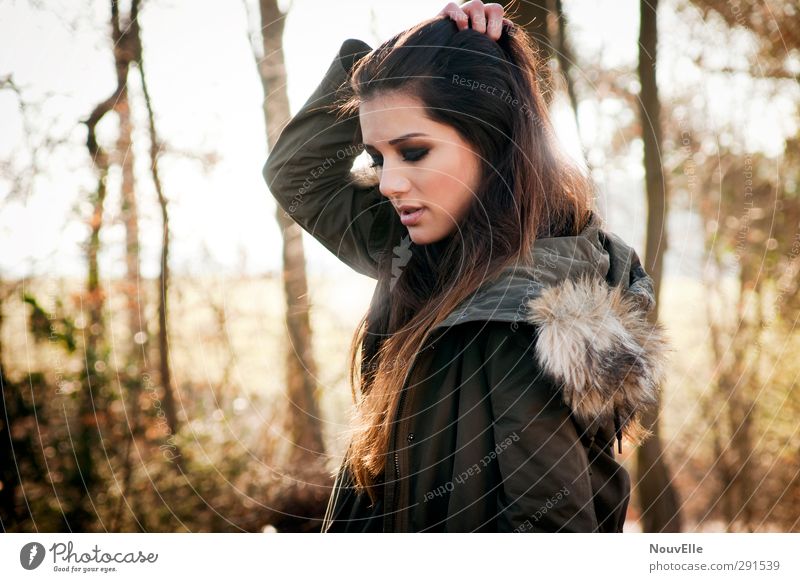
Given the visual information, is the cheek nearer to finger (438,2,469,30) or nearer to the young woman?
the young woman

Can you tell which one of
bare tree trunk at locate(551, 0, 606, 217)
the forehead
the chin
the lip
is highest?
bare tree trunk at locate(551, 0, 606, 217)

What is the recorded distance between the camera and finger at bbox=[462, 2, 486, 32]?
138 centimetres

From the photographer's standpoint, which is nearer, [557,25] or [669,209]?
[557,25]

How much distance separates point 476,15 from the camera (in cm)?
139

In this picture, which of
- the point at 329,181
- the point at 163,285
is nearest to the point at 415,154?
the point at 329,181

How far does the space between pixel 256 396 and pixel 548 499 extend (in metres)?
2.34

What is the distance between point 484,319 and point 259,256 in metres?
1.93

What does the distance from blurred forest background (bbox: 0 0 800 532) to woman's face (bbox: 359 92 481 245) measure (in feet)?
1.91

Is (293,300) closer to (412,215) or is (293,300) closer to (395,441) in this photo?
(412,215)

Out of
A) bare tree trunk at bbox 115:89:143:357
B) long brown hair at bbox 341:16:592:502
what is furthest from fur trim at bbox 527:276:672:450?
bare tree trunk at bbox 115:89:143:357
